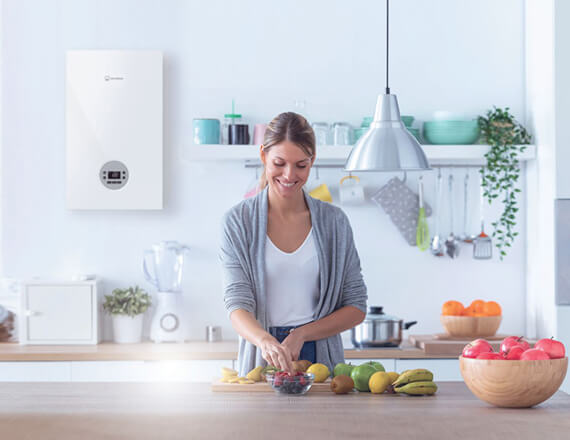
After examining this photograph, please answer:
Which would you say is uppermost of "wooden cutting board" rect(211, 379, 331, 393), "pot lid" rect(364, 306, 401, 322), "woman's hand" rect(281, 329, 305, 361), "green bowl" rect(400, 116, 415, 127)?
"green bowl" rect(400, 116, 415, 127)

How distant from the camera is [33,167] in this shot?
402cm

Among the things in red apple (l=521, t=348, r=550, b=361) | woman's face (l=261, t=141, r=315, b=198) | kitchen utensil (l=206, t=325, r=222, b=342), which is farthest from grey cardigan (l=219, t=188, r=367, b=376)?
kitchen utensil (l=206, t=325, r=222, b=342)

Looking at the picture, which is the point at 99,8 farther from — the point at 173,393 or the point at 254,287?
the point at 173,393

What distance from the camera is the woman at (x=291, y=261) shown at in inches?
92.9

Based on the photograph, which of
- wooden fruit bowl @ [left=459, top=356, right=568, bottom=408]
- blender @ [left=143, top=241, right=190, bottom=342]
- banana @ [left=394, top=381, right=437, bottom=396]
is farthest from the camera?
blender @ [left=143, top=241, right=190, bottom=342]

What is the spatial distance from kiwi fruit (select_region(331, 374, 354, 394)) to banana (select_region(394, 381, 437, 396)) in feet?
0.41

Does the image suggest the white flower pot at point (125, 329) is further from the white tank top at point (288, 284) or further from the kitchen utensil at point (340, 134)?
the white tank top at point (288, 284)

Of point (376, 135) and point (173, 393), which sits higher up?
point (376, 135)

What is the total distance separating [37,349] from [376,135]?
6.75 ft

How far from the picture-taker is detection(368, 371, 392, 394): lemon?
195 cm

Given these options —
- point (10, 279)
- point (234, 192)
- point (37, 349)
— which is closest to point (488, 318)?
point (234, 192)

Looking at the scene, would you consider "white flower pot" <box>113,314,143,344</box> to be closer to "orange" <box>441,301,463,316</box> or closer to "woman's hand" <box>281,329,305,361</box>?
"orange" <box>441,301,463,316</box>

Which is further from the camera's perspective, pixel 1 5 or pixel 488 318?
pixel 1 5

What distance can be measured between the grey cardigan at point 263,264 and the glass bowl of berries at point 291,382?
1.42 feet
